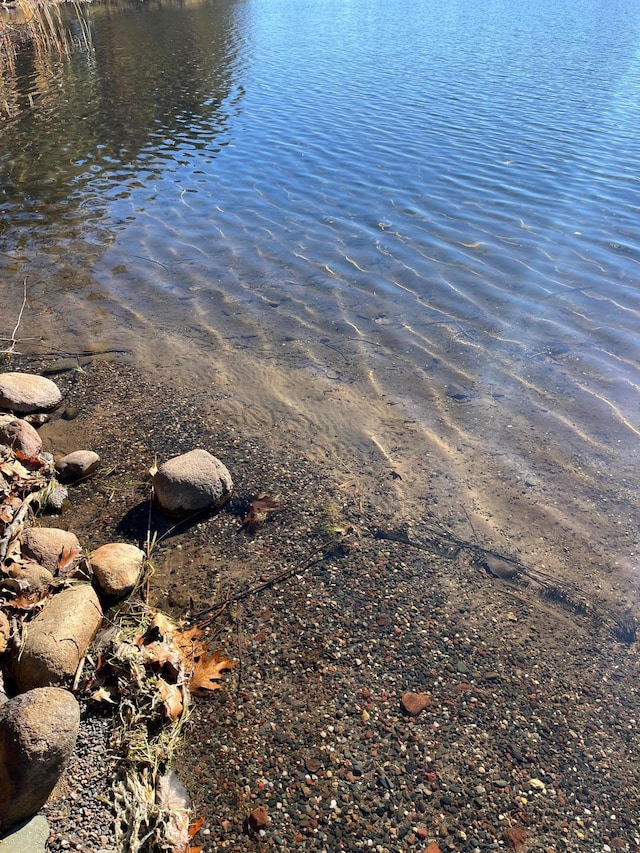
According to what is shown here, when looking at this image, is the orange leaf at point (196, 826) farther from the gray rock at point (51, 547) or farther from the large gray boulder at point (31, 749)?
the gray rock at point (51, 547)

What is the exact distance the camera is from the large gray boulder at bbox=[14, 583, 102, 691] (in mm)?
3361

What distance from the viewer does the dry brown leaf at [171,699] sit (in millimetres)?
3421

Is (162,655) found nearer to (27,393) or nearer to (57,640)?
(57,640)

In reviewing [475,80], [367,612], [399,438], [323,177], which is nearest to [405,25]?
[475,80]

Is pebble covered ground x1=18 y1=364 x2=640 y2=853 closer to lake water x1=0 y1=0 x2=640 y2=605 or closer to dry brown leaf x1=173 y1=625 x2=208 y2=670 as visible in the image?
dry brown leaf x1=173 y1=625 x2=208 y2=670

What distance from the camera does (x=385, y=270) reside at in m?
8.91

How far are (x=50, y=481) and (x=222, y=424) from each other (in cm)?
162

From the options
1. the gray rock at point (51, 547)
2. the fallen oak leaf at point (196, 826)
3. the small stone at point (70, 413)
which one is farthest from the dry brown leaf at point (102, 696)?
the small stone at point (70, 413)

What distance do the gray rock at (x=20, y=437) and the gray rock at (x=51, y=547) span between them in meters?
0.98

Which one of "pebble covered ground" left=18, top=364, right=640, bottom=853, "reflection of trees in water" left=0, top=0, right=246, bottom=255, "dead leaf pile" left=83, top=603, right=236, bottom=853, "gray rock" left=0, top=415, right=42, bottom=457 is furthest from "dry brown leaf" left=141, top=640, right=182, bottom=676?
"reflection of trees in water" left=0, top=0, right=246, bottom=255

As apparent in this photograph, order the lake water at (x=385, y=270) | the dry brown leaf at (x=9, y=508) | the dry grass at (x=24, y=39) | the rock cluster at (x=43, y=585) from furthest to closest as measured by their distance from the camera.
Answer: the dry grass at (x=24, y=39) < the lake water at (x=385, y=270) < the dry brown leaf at (x=9, y=508) < the rock cluster at (x=43, y=585)

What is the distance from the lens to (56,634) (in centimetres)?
349

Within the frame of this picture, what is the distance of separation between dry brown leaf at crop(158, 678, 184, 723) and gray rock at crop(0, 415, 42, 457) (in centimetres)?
252

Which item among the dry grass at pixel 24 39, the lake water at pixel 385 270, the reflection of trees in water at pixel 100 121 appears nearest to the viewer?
the lake water at pixel 385 270
